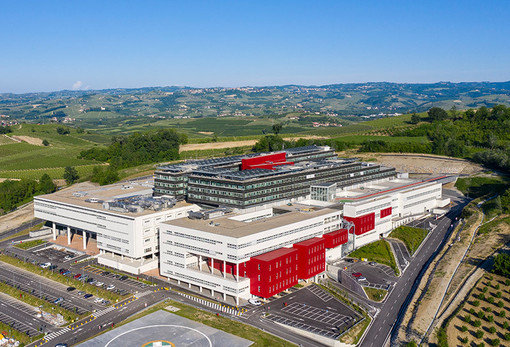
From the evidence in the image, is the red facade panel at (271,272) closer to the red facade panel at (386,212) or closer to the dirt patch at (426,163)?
the red facade panel at (386,212)

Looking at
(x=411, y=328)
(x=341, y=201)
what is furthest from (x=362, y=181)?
(x=411, y=328)

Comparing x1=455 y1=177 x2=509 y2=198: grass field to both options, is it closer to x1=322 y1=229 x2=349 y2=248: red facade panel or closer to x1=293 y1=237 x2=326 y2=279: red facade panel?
x1=322 y1=229 x2=349 y2=248: red facade panel

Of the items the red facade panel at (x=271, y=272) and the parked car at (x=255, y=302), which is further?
the parked car at (x=255, y=302)

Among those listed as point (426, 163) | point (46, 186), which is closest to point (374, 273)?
point (426, 163)

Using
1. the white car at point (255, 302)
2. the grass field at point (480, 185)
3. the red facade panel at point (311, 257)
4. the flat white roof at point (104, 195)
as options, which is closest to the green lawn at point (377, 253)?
the red facade panel at point (311, 257)

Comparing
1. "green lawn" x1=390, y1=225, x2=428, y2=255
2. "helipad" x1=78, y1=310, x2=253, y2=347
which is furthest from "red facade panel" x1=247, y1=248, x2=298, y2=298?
"green lawn" x1=390, y1=225, x2=428, y2=255

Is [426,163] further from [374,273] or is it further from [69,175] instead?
[69,175]

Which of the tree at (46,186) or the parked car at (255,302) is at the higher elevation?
the tree at (46,186)

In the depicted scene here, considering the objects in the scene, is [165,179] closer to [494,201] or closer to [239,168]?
[239,168]
